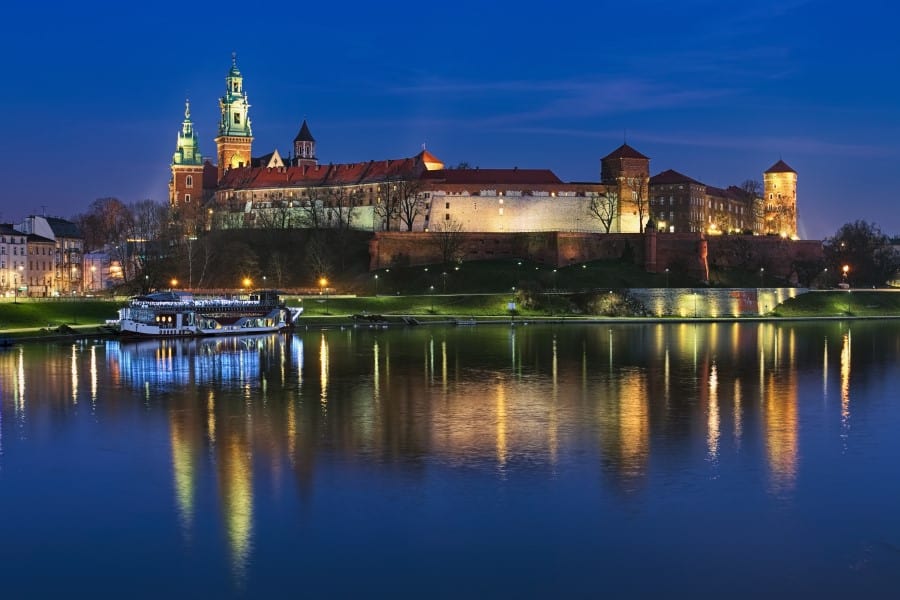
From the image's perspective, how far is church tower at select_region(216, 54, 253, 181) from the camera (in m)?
101

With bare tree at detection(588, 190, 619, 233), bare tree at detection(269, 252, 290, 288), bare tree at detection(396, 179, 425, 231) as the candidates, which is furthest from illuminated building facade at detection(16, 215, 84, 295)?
bare tree at detection(588, 190, 619, 233)

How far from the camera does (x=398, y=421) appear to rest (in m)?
22.7

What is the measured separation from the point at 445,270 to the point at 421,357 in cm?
3108

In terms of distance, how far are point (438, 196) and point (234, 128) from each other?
32119mm

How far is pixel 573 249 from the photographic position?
71750 millimetres

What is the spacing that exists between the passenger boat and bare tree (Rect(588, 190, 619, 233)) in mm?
31074

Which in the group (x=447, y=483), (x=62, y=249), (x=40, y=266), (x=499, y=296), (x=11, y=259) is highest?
(x=62, y=249)

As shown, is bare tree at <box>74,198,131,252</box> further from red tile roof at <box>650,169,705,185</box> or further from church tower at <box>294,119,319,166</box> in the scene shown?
red tile roof at <box>650,169,705,185</box>

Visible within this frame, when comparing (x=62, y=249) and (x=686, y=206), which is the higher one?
(x=686, y=206)

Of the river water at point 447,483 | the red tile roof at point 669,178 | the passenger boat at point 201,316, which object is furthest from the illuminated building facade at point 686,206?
the river water at point 447,483

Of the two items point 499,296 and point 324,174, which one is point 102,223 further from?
point 499,296

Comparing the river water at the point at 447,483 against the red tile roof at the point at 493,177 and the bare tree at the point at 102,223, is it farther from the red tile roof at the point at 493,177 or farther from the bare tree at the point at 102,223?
the bare tree at the point at 102,223

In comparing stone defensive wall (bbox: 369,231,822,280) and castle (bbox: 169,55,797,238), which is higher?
castle (bbox: 169,55,797,238)

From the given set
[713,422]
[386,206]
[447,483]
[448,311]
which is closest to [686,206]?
[386,206]
